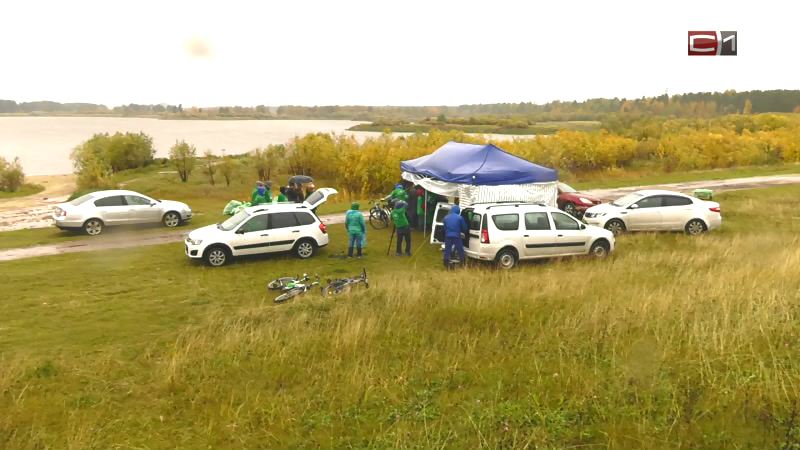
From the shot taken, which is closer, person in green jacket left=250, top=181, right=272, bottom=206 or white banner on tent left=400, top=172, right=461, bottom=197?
white banner on tent left=400, top=172, right=461, bottom=197

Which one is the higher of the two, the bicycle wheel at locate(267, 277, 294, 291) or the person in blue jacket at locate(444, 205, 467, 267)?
the person in blue jacket at locate(444, 205, 467, 267)

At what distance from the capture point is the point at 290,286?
12.4 m

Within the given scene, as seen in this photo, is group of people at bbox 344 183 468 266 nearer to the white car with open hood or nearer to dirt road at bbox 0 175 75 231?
the white car with open hood

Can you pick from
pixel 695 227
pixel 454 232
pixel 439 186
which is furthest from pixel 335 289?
pixel 695 227

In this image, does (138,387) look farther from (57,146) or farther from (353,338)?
(57,146)

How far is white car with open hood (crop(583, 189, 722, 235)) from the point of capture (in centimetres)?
1811

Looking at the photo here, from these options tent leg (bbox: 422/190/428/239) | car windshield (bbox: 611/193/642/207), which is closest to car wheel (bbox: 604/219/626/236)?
car windshield (bbox: 611/193/642/207)

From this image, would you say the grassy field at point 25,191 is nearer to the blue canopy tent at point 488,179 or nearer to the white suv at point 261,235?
the white suv at point 261,235

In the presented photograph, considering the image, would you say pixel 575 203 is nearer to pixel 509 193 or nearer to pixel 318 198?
pixel 509 193

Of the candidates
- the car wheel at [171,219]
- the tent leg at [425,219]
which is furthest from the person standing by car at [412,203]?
the car wheel at [171,219]

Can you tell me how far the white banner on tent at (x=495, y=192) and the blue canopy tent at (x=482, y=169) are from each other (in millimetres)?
143

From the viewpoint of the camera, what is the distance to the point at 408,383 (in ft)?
23.3

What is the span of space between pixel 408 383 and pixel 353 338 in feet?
5.29

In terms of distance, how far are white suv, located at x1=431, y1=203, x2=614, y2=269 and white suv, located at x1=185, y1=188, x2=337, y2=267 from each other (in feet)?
14.0
